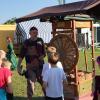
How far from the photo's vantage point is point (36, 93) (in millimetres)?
11297

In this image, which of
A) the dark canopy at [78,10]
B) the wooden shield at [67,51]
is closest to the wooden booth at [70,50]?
the wooden shield at [67,51]

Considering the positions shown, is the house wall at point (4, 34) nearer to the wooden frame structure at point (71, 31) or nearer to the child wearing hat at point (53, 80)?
the wooden frame structure at point (71, 31)

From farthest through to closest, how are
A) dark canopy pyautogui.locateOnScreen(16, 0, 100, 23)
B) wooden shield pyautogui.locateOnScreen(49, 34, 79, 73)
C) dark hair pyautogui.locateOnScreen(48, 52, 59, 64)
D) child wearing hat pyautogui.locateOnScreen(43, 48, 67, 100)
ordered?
wooden shield pyautogui.locateOnScreen(49, 34, 79, 73)
child wearing hat pyautogui.locateOnScreen(43, 48, 67, 100)
dark hair pyautogui.locateOnScreen(48, 52, 59, 64)
dark canopy pyautogui.locateOnScreen(16, 0, 100, 23)

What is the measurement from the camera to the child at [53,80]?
6695 millimetres

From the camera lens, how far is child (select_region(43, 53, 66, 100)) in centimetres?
670

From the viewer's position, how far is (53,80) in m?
6.74

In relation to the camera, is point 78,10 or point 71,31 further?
point 71,31

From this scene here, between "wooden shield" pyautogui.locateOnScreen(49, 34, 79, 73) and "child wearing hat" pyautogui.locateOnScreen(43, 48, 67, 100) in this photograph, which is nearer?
"child wearing hat" pyautogui.locateOnScreen(43, 48, 67, 100)

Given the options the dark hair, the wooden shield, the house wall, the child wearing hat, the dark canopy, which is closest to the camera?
the dark canopy

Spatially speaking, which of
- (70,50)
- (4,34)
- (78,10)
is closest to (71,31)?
(70,50)

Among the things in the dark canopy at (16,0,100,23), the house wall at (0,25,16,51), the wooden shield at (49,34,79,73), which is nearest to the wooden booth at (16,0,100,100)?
the wooden shield at (49,34,79,73)

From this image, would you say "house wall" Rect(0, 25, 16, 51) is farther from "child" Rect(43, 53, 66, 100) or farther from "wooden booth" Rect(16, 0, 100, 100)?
"child" Rect(43, 53, 66, 100)

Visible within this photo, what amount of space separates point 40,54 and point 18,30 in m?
21.8

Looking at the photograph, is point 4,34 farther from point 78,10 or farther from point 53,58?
point 53,58
